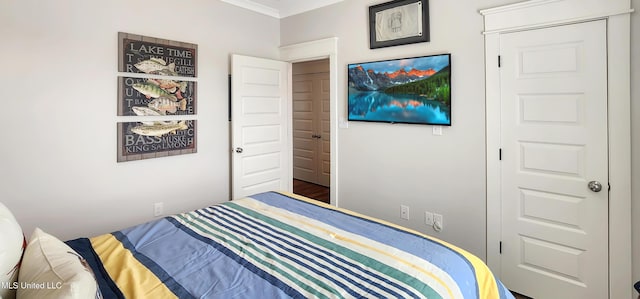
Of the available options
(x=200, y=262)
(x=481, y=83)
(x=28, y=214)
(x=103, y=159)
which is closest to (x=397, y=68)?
(x=481, y=83)

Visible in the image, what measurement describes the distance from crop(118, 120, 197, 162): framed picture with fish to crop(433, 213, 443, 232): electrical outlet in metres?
2.31

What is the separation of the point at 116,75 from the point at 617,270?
378 centimetres

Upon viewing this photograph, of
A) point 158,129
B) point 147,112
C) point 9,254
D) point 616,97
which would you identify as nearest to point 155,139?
point 158,129

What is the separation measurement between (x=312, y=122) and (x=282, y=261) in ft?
14.3

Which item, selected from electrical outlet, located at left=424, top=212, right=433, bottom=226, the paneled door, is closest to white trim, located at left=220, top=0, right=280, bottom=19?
the paneled door

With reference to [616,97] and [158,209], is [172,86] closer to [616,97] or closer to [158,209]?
[158,209]

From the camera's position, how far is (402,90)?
→ 2896mm

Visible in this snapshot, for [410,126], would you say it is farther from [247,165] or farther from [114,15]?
[114,15]

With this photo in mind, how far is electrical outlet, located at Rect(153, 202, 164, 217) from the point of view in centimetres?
306

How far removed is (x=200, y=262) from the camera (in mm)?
1441

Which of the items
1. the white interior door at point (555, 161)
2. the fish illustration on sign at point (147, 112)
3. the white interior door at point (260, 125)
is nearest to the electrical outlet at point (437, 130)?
the white interior door at point (555, 161)

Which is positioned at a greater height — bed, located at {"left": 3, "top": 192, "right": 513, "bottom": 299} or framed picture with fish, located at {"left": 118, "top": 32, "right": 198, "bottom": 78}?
framed picture with fish, located at {"left": 118, "top": 32, "right": 198, "bottom": 78}

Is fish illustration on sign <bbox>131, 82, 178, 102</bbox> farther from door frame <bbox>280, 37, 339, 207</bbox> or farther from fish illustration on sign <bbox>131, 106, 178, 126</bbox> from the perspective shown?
door frame <bbox>280, 37, 339, 207</bbox>

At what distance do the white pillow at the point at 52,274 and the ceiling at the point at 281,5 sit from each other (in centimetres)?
297
